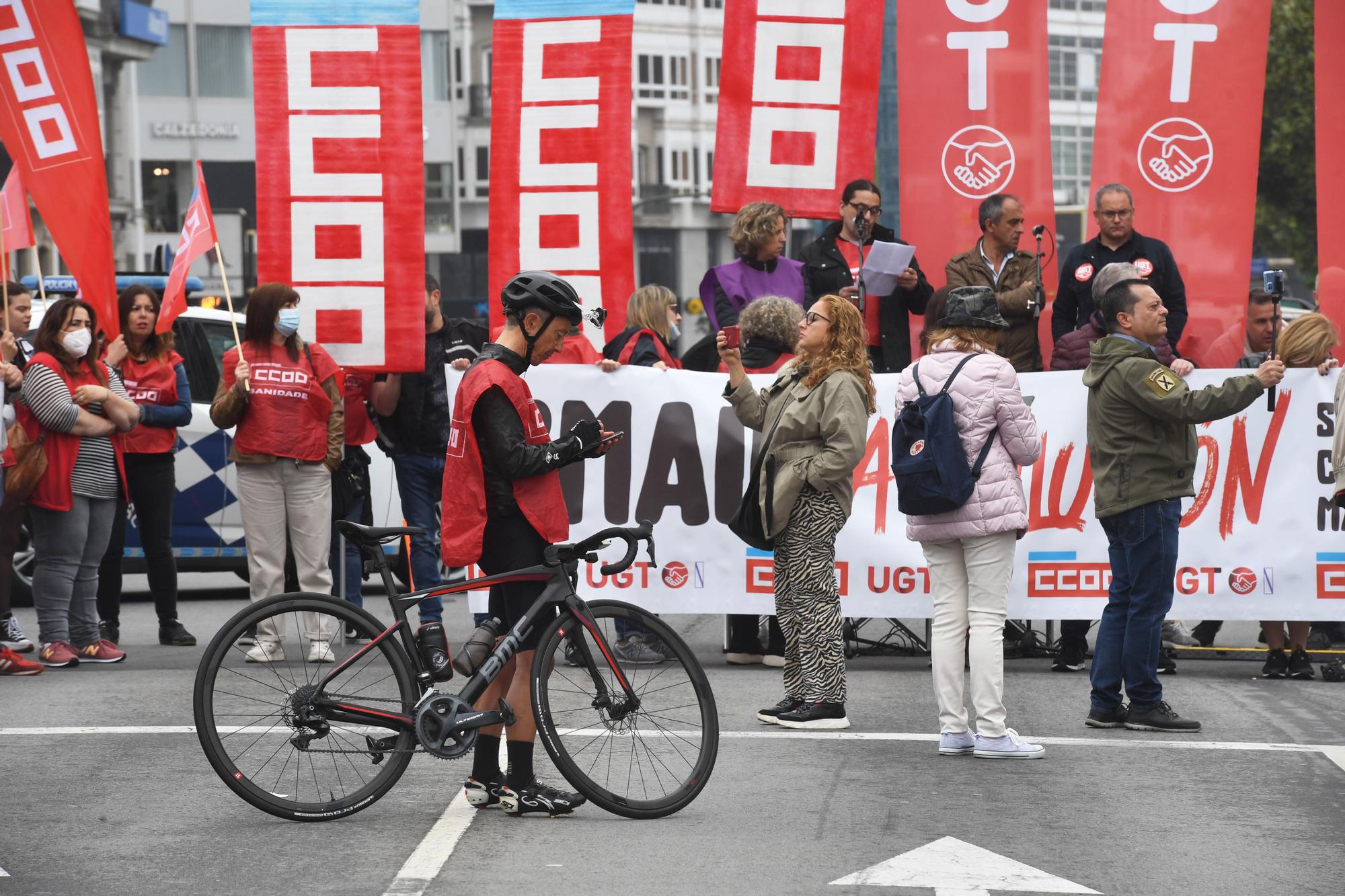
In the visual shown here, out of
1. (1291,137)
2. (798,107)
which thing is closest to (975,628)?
(798,107)

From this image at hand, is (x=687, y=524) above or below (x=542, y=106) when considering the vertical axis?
below

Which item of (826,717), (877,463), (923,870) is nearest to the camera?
(923,870)

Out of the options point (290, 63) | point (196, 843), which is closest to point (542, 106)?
point (290, 63)

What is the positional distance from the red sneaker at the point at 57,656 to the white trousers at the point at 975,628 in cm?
503

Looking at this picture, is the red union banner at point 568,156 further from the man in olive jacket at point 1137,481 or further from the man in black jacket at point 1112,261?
the man in olive jacket at point 1137,481

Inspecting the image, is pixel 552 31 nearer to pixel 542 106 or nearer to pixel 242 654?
pixel 542 106

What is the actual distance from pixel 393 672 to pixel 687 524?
387cm

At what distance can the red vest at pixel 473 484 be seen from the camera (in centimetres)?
637

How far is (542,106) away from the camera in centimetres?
1076

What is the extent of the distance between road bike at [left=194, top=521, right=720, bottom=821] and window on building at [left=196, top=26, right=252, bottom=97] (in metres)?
66.7

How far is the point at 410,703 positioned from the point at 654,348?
4.37 meters

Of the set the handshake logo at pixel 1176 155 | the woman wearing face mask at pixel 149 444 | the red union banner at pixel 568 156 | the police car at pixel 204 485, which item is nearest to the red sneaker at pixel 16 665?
the woman wearing face mask at pixel 149 444

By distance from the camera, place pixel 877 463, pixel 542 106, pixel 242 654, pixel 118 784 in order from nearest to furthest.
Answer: pixel 242 654 → pixel 118 784 → pixel 877 463 → pixel 542 106

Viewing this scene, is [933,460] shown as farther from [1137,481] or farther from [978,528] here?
[1137,481]
